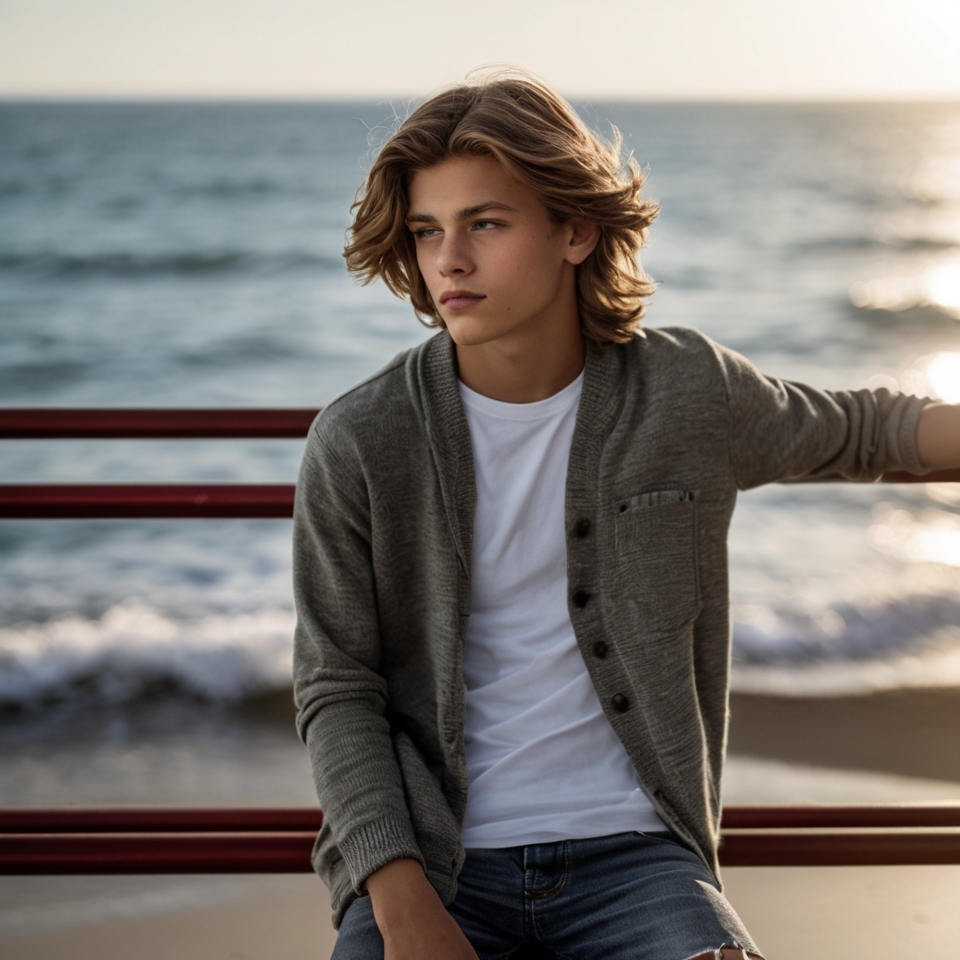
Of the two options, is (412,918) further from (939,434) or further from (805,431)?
(939,434)

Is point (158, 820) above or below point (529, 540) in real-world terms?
below

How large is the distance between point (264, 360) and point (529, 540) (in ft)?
39.5

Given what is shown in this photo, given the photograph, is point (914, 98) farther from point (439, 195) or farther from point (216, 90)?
point (439, 195)

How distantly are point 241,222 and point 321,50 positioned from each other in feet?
16.9

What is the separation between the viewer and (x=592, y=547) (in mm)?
1630

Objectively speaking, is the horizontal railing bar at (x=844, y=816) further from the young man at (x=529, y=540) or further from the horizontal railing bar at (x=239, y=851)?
the young man at (x=529, y=540)

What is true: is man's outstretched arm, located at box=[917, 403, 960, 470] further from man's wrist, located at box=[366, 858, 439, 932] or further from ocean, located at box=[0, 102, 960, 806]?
man's wrist, located at box=[366, 858, 439, 932]

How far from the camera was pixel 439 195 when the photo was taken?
1.61 m

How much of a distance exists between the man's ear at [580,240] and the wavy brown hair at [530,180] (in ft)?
0.06

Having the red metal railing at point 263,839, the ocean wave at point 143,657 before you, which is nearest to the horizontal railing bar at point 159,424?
the red metal railing at point 263,839

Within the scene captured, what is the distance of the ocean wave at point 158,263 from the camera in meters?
16.5

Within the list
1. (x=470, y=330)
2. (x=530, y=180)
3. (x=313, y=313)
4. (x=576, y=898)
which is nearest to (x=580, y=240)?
(x=530, y=180)

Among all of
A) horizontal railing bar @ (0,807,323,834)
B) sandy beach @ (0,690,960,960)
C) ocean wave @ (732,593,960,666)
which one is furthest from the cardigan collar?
ocean wave @ (732,593,960,666)

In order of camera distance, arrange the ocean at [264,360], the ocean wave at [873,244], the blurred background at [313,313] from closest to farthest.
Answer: the blurred background at [313,313] < the ocean at [264,360] < the ocean wave at [873,244]
